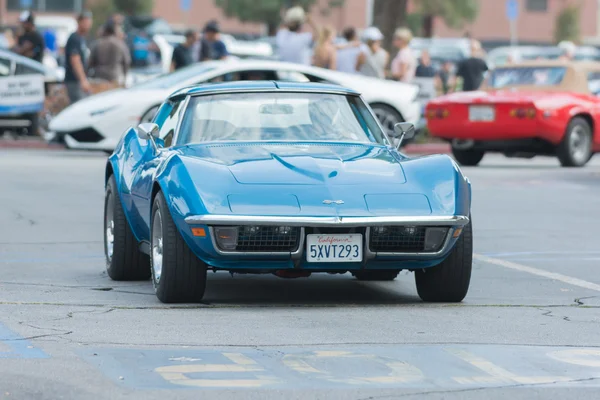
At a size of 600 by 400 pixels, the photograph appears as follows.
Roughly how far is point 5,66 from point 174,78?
3.86 meters

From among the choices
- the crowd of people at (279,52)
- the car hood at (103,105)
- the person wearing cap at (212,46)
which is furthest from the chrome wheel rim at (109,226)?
the person wearing cap at (212,46)

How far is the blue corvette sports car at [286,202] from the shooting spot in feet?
25.2

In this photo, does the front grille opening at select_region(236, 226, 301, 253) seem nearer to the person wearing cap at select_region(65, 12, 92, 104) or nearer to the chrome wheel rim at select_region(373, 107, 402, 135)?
the chrome wheel rim at select_region(373, 107, 402, 135)

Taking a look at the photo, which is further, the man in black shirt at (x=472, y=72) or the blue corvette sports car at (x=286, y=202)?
the man in black shirt at (x=472, y=72)

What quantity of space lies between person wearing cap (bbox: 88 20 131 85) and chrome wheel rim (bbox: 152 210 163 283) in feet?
48.8

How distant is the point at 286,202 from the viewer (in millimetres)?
7707

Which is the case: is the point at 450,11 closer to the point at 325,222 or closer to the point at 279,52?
the point at 279,52

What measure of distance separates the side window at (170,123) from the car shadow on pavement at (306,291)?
3.04ft

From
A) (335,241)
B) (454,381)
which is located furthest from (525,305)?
(454,381)

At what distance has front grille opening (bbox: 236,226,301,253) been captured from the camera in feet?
25.1

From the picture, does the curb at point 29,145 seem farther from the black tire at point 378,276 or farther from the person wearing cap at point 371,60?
the black tire at point 378,276

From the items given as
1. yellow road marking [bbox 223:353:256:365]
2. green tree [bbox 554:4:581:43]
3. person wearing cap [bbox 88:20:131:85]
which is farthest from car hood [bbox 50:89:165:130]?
green tree [bbox 554:4:581:43]

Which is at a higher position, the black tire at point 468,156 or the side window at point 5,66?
the side window at point 5,66

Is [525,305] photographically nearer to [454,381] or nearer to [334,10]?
[454,381]
